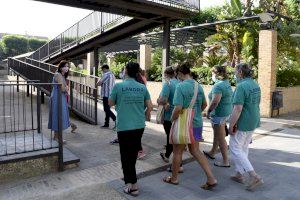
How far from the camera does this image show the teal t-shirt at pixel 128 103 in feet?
14.4

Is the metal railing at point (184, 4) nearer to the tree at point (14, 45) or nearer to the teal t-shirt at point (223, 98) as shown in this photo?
the teal t-shirt at point (223, 98)

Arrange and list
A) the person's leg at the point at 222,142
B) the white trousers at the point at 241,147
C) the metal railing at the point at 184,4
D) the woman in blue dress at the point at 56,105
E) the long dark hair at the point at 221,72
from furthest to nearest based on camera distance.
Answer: the metal railing at the point at 184,4, the woman in blue dress at the point at 56,105, the person's leg at the point at 222,142, the long dark hair at the point at 221,72, the white trousers at the point at 241,147

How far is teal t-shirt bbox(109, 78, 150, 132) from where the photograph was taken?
439 cm

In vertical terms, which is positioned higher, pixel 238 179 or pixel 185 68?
pixel 185 68

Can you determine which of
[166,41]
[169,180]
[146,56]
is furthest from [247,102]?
[146,56]

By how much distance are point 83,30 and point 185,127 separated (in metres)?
11.1

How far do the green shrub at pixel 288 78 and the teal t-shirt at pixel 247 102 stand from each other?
9.05 m

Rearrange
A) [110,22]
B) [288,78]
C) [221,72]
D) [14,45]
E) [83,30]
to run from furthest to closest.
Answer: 1. [14,45]
2. [83,30]
3. [288,78]
4. [110,22]
5. [221,72]

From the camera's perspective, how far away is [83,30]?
14633 millimetres

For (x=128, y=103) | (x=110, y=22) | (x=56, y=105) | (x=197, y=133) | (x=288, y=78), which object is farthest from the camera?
(x=288, y=78)

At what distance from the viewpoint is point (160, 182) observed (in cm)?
505

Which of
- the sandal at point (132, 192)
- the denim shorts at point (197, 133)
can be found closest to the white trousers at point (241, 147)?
the denim shorts at point (197, 133)

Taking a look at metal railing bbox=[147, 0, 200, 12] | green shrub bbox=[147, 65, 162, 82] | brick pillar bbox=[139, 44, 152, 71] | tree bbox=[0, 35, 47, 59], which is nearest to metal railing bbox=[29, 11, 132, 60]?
metal railing bbox=[147, 0, 200, 12]

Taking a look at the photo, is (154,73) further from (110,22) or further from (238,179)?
(238,179)
